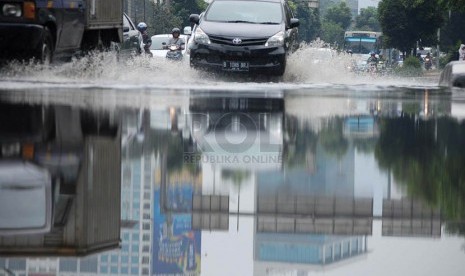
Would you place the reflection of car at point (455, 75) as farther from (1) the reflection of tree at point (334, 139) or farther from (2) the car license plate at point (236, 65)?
(1) the reflection of tree at point (334, 139)

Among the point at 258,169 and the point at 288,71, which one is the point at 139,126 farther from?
the point at 288,71

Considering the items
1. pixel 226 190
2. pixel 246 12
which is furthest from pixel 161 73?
pixel 226 190

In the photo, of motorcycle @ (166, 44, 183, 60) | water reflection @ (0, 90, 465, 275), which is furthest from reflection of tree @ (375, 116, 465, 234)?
motorcycle @ (166, 44, 183, 60)

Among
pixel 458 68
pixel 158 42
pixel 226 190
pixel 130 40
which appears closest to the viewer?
pixel 226 190

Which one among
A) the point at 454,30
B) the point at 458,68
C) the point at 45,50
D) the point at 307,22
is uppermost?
the point at 45,50

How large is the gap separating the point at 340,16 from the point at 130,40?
565ft

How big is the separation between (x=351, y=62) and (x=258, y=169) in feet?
64.4

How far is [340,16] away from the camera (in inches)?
7697

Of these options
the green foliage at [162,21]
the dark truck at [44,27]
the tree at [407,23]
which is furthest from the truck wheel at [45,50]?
the green foliage at [162,21]

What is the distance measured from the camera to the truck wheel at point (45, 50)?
1653 centimetres

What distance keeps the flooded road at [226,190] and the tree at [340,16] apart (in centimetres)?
18427

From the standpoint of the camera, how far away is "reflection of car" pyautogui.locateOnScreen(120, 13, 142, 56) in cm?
2427

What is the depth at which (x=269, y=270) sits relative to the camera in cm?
434

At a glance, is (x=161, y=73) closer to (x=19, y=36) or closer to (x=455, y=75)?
(x=455, y=75)
